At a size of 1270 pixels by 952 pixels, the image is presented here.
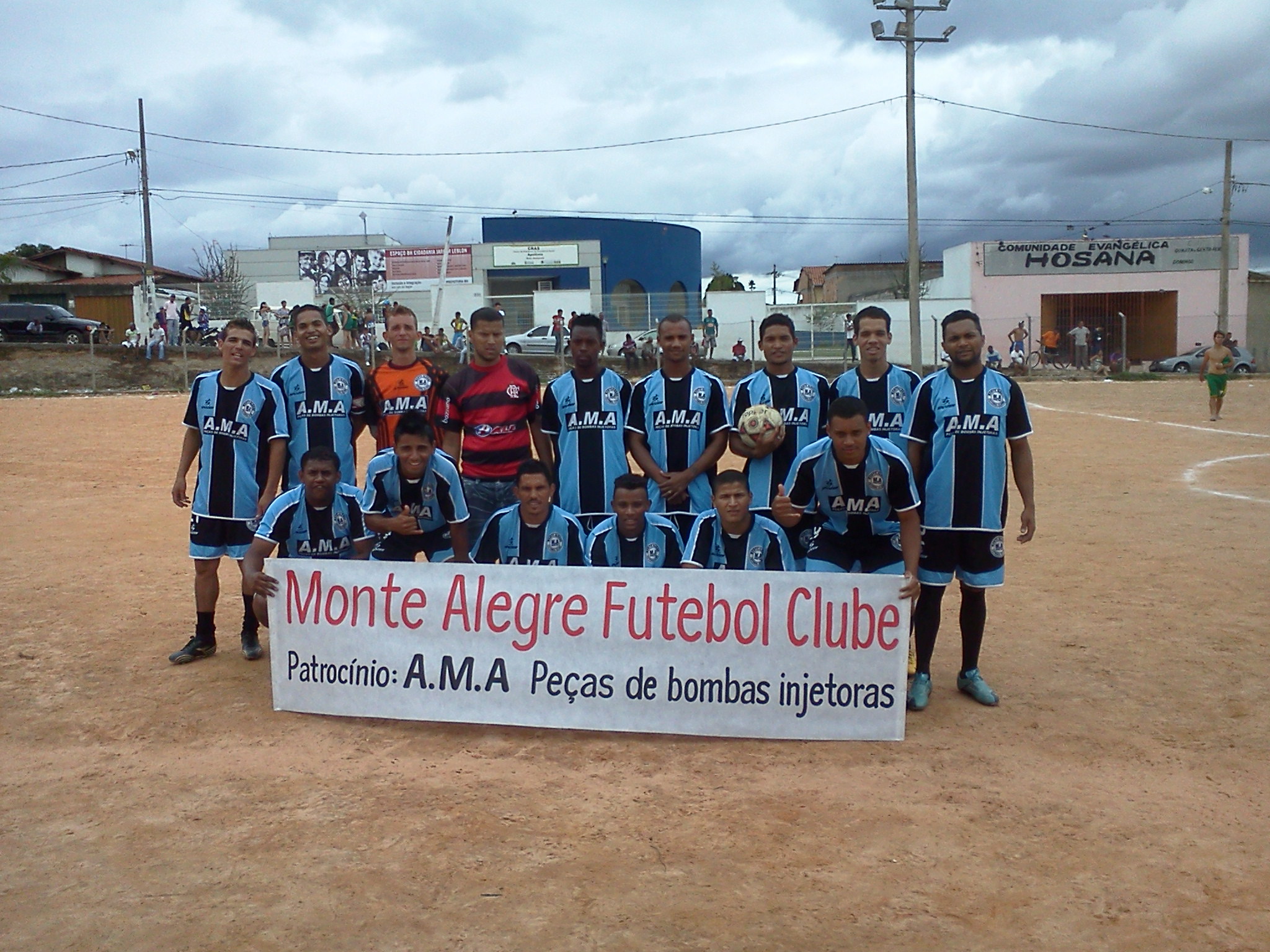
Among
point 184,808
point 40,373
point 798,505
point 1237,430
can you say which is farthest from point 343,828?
point 40,373

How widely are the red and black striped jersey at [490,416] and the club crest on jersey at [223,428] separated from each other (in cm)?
117

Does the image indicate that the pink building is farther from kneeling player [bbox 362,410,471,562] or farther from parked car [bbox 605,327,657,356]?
kneeling player [bbox 362,410,471,562]

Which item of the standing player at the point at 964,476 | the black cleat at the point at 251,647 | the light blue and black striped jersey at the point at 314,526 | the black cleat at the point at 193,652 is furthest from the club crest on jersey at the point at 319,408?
the standing player at the point at 964,476

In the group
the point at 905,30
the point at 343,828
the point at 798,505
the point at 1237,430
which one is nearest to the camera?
the point at 343,828

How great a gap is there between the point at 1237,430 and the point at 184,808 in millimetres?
18072

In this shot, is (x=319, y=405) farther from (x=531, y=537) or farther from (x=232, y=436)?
(x=531, y=537)

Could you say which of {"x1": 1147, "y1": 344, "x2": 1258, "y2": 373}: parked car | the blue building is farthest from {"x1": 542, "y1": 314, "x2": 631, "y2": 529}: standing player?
the blue building

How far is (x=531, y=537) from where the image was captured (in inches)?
221

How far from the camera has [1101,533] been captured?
378 inches

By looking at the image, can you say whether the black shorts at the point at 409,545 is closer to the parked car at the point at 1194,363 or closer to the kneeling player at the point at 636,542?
the kneeling player at the point at 636,542

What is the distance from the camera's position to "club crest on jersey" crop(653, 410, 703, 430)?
592 centimetres

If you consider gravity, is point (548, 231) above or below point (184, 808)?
above

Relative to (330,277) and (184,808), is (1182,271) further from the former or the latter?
(184,808)

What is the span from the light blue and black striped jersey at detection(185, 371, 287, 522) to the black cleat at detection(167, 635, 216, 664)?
821mm
